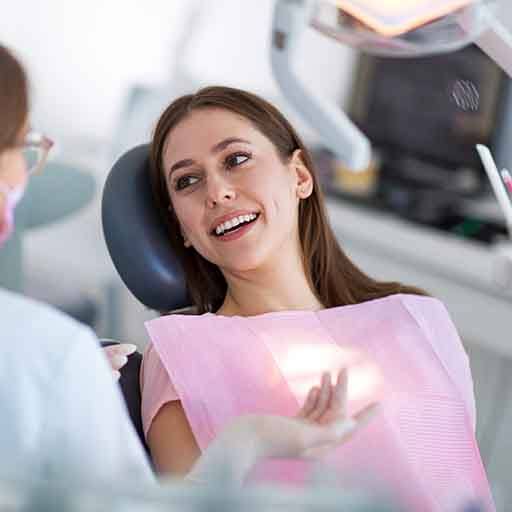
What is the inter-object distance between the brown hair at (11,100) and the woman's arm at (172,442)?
0.56 metres

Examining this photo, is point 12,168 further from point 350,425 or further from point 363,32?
point 363,32

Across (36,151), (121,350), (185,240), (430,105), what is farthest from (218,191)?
(430,105)

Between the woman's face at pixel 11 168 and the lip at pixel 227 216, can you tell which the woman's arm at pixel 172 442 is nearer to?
the lip at pixel 227 216

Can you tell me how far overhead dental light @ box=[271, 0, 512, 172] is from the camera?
1.32 m

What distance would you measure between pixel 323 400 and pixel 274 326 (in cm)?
37

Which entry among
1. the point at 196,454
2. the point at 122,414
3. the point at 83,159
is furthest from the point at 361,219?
the point at 122,414

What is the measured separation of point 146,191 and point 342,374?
1.99ft

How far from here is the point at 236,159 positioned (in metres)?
1.56

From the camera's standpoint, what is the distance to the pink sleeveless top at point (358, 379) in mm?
1375

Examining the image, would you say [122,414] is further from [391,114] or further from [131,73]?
[131,73]

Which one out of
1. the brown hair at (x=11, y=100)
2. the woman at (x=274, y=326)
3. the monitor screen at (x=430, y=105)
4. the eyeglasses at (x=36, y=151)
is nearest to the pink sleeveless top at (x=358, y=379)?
the woman at (x=274, y=326)

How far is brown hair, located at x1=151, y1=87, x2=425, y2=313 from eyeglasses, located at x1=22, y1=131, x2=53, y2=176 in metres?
0.39

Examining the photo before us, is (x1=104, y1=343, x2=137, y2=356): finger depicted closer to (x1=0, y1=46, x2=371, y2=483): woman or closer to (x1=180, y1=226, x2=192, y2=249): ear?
(x1=180, y1=226, x2=192, y2=249): ear

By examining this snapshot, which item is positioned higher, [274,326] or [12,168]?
[12,168]
